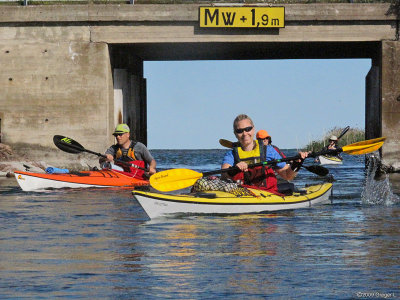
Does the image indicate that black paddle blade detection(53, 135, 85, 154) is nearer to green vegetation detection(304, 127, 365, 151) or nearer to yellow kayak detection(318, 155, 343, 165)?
yellow kayak detection(318, 155, 343, 165)

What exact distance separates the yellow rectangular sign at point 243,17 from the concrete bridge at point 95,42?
237 mm

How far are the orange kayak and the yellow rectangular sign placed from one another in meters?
8.24

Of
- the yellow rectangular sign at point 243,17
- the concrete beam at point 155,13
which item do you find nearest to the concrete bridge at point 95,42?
the concrete beam at point 155,13

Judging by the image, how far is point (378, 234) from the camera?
9.98m

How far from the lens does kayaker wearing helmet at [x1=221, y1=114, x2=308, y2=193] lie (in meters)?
11.0

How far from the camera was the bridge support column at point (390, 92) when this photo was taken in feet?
82.4

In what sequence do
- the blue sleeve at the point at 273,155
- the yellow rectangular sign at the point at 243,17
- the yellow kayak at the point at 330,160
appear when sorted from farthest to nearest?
the yellow kayak at the point at 330,160 < the yellow rectangular sign at the point at 243,17 < the blue sleeve at the point at 273,155

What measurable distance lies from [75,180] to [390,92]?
36.0 feet

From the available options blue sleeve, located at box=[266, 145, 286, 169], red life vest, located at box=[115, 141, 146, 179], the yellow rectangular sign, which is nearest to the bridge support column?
the yellow rectangular sign

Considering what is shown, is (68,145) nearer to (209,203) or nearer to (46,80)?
(46,80)

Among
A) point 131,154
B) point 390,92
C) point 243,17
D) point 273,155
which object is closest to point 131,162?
point 131,154

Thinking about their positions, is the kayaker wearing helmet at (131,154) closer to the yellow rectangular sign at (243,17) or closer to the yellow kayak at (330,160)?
the yellow rectangular sign at (243,17)

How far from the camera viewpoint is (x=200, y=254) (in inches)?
330

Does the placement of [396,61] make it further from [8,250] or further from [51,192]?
[8,250]
